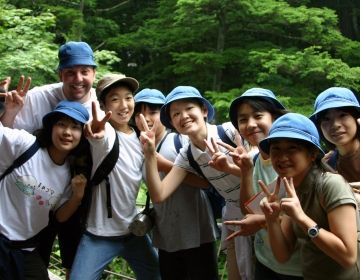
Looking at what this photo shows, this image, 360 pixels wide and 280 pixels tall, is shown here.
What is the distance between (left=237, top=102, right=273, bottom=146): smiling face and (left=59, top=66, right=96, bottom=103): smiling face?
3.39 ft

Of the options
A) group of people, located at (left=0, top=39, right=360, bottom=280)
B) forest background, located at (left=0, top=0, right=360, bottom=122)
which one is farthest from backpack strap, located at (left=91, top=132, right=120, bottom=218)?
forest background, located at (left=0, top=0, right=360, bottom=122)

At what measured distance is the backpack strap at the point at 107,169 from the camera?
270 centimetres

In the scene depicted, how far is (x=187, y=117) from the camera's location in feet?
8.91

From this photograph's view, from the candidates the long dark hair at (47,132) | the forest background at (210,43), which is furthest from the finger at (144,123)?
the forest background at (210,43)

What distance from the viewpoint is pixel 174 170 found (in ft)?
9.16

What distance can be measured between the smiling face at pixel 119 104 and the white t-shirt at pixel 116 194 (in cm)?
9

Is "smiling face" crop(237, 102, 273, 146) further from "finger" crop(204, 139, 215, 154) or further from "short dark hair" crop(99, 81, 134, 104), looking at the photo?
"short dark hair" crop(99, 81, 134, 104)

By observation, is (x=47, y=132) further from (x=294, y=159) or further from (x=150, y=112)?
(x=294, y=159)

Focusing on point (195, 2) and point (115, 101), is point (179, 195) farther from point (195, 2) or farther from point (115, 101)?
point (195, 2)

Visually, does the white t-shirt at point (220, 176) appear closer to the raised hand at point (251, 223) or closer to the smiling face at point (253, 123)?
the smiling face at point (253, 123)

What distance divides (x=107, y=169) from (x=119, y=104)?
1.43 feet

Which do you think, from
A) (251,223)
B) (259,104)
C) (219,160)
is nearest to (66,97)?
(219,160)

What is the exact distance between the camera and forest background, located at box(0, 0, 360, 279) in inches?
266

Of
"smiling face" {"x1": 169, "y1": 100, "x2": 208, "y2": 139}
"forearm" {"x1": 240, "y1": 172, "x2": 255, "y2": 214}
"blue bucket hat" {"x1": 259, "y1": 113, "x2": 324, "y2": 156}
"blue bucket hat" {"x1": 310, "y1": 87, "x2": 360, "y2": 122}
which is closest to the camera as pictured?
"blue bucket hat" {"x1": 259, "y1": 113, "x2": 324, "y2": 156}
